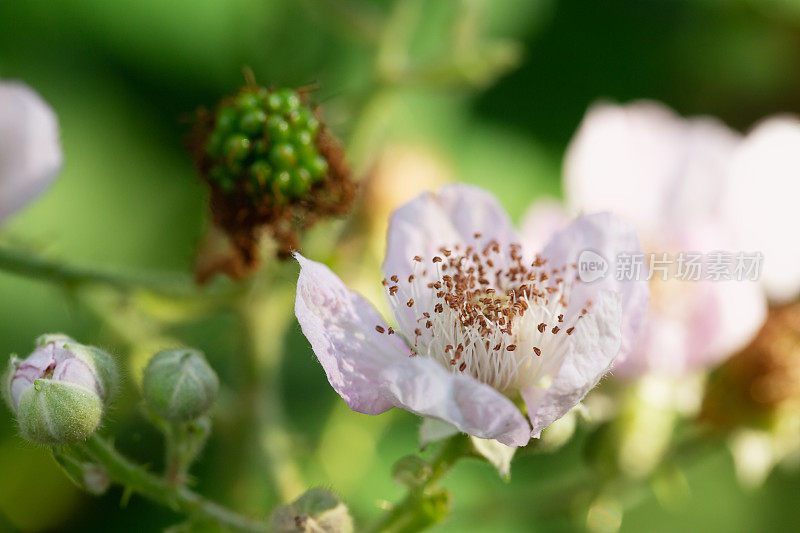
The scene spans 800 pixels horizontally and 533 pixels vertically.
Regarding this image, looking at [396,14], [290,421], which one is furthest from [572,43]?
[290,421]

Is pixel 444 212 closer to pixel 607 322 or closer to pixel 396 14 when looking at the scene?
pixel 607 322

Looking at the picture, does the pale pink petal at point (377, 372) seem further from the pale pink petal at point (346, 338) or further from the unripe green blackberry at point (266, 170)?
the unripe green blackberry at point (266, 170)

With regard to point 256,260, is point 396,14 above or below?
above

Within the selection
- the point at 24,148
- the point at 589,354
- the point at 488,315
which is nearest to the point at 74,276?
the point at 24,148

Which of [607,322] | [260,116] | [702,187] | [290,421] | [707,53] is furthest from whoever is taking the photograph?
[707,53]

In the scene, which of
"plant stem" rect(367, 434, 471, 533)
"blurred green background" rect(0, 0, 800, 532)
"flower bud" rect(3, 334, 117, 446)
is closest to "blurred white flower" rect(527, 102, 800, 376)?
"blurred green background" rect(0, 0, 800, 532)

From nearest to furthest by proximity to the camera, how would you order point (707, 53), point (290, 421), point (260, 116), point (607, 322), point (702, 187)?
point (607, 322) → point (260, 116) → point (702, 187) → point (290, 421) → point (707, 53)
